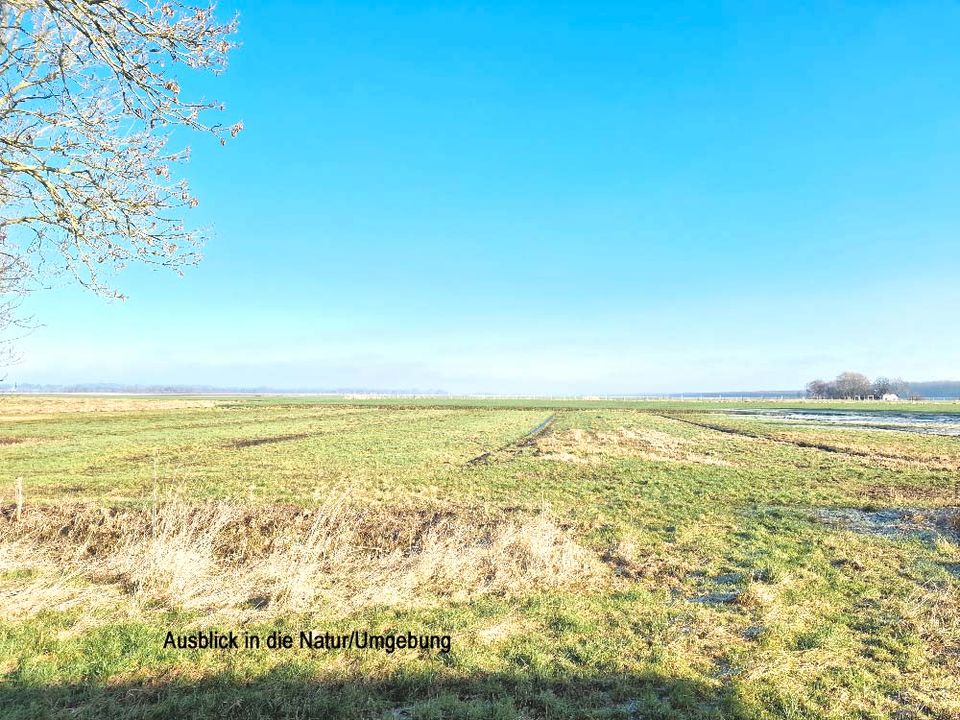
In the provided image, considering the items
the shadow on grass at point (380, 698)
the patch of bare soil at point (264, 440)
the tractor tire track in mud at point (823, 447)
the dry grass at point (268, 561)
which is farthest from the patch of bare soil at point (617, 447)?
the shadow on grass at point (380, 698)

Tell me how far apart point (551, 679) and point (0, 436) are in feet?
177

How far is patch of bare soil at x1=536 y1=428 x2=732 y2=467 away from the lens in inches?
1234

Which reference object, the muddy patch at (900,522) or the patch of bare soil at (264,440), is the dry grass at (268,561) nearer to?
the muddy patch at (900,522)

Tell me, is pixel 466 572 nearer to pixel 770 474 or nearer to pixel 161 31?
pixel 161 31

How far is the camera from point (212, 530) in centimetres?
1134

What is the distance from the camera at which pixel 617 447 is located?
37.3m

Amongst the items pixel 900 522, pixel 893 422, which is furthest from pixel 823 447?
pixel 893 422

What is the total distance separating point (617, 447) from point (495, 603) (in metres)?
29.9

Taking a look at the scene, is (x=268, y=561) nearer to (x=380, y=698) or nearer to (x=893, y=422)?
(x=380, y=698)

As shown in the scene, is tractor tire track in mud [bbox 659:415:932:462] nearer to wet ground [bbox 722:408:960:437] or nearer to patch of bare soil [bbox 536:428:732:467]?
patch of bare soil [bbox 536:428:732:467]

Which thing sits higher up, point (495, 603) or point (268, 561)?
point (268, 561)

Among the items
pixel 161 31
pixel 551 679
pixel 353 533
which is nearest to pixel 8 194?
pixel 161 31

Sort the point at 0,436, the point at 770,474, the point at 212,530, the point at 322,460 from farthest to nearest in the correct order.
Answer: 1. the point at 0,436
2. the point at 322,460
3. the point at 770,474
4. the point at 212,530

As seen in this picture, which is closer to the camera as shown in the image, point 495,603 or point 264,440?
point 495,603
